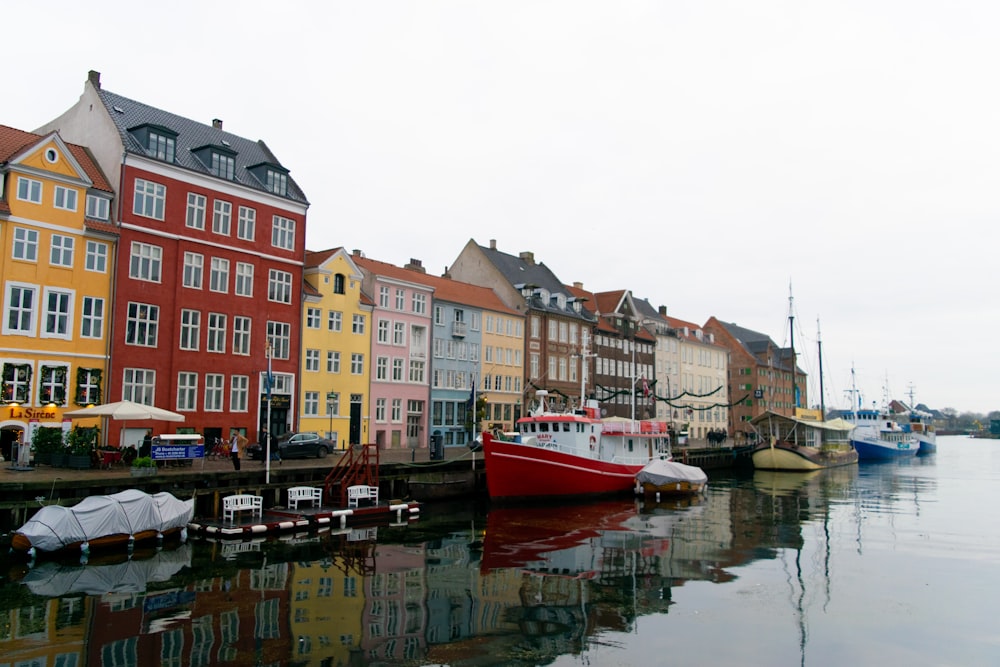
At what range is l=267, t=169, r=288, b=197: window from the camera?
149 ft

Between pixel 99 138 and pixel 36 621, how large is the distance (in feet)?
99.6

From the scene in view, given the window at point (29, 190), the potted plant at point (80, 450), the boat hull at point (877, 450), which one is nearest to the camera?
the potted plant at point (80, 450)

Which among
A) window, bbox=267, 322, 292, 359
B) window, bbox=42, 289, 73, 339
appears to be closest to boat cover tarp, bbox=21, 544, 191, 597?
window, bbox=42, 289, 73, 339

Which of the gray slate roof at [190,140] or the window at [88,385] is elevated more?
the gray slate roof at [190,140]

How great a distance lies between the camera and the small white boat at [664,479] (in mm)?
45906

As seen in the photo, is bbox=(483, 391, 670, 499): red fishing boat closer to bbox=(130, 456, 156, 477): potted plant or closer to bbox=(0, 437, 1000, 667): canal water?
bbox=(0, 437, 1000, 667): canal water

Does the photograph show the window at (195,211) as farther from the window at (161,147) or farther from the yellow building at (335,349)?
the yellow building at (335,349)

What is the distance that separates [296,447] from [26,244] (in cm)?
1571

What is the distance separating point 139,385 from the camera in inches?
1480

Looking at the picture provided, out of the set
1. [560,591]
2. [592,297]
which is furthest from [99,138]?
[592,297]

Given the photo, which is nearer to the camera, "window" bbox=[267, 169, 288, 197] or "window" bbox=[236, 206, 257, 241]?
"window" bbox=[236, 206, 257, 241]

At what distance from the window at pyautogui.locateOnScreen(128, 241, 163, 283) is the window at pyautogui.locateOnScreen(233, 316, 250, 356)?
517cm

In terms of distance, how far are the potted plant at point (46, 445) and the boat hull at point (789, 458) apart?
62052 millimetres

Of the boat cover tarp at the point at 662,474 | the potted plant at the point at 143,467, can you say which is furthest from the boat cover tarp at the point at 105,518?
the boat cover tarp at the point at 662,474
